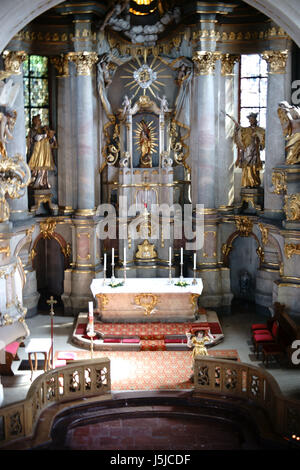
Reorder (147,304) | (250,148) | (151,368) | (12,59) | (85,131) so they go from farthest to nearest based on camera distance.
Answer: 1. (250,148)
2. (85,131)
3. (12,59)
4. (147,304)
5. (151,368)

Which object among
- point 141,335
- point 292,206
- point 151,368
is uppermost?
point 292,206

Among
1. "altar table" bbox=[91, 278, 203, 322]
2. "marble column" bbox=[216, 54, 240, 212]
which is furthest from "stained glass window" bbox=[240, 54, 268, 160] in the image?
"altar table" bbox=[91, 278, 203, 322]

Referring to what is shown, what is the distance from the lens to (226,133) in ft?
77.9

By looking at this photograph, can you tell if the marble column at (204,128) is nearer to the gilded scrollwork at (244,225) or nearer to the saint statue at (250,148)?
the saint statue at (250,148)

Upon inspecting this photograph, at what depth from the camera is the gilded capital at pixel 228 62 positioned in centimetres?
2333

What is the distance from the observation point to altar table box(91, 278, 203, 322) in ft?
69.6

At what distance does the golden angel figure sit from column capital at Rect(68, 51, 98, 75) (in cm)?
456

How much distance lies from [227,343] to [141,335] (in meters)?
2.21

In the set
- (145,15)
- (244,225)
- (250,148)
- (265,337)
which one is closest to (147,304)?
(265,337)

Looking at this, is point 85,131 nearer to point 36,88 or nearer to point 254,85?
point 36,88

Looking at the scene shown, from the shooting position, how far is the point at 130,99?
2384 centimetres

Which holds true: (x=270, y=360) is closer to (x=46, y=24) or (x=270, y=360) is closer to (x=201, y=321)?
(x=201, y=321)

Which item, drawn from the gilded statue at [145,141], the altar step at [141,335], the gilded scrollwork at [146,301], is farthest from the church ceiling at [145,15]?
the altar step at [141,335]

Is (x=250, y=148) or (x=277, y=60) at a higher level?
(x=277, y=60)
